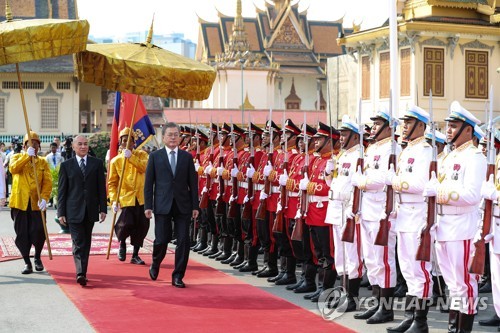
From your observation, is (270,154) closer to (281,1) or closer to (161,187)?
(161,187)

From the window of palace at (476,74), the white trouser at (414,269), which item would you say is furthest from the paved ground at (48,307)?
the window of palace at (476,74)

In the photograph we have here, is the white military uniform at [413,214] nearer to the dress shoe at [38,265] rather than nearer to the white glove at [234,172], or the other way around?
the white glove at [234,172]

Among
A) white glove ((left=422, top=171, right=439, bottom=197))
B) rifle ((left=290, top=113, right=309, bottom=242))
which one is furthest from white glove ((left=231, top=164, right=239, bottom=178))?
white glove ((left=422, top=171, right=439, bottom=197))

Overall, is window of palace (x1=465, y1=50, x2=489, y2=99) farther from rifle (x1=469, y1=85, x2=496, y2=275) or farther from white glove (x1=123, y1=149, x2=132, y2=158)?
rifle (x1=469, y1=85, x2=496, y2=275)

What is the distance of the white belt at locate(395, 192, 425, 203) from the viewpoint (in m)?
7.57

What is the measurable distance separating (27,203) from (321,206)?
390 cm

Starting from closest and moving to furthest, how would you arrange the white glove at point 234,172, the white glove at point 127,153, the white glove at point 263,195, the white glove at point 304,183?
the white glove at point 304,183 < the white glove at point 263,195 < the white glove at point 127,153 < the white glove at point 234,172

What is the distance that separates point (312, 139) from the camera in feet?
32.5

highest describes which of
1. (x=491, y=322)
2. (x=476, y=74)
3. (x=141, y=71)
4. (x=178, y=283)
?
(x=476, y=74)

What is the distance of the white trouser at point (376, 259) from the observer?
812cm

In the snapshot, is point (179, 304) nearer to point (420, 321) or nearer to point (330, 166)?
point (330, 166)

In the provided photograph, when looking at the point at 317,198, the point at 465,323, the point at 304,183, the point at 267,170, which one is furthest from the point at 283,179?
the point at 465,323

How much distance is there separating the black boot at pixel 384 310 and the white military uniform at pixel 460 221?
0.86 meters

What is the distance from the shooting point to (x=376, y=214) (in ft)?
26.9
